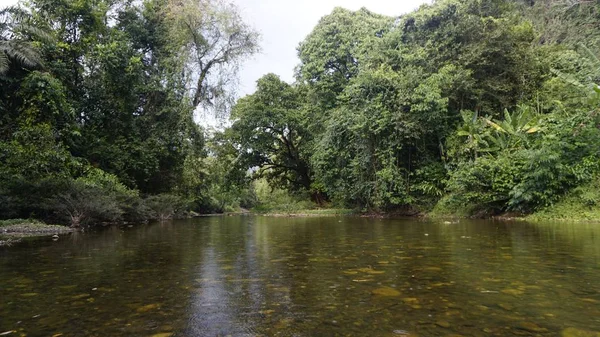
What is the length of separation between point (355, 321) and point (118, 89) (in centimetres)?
1899

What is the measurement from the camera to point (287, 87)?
98.6ft

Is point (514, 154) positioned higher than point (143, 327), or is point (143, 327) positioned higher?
point (514, 154)

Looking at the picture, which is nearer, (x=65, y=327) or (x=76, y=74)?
(x=65, y=327)

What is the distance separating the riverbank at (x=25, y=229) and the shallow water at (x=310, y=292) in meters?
4.20

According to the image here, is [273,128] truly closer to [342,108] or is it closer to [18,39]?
[342,108]

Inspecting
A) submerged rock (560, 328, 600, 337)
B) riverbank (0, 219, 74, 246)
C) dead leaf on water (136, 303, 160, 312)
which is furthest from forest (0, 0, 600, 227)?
submerged rock (560, 328, 600, 337)

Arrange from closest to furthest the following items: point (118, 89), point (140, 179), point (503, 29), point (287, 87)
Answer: point (503, 29) < point (118, 89) < point (140, 179) < point (287, 87)

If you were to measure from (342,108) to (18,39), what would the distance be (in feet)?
48.1

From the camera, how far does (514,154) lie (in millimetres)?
14516

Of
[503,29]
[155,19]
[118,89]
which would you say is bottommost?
[118,89]

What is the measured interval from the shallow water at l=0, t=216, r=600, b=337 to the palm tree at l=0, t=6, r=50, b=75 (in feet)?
35.8

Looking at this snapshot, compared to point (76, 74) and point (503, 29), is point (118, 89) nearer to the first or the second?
point (76, 74)

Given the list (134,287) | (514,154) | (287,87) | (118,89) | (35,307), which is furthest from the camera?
(287,87)

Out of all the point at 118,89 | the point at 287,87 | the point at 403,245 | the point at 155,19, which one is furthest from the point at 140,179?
the point at 403,245
